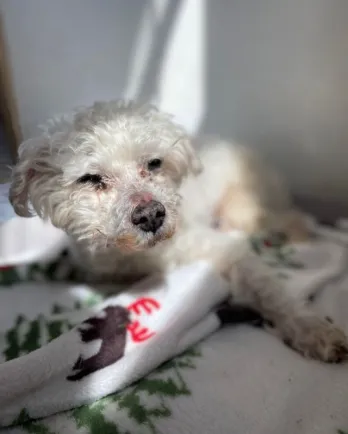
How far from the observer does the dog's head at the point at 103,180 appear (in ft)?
3.21

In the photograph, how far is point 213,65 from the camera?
1.45 m

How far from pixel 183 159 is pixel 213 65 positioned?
0.42 metres

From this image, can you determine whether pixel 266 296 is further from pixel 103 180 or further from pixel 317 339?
pixel 103 180

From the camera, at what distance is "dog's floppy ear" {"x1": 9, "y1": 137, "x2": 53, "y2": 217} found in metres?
1.06

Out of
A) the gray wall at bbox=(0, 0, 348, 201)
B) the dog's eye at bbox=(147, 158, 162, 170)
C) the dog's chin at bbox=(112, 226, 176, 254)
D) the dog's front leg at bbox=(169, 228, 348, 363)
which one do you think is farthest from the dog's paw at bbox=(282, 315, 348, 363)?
the gray wall at bbox=(0, 0, 348, 201)

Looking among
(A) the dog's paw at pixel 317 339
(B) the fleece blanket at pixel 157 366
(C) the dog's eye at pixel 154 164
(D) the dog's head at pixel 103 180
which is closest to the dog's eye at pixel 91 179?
(D) the dog's head at pixel 103 180

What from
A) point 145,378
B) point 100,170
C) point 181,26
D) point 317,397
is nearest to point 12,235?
point 100,170

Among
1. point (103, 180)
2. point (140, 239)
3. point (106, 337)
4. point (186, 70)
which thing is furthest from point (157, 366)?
point (186, 70)

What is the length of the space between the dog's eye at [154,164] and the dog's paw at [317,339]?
1.41 ft

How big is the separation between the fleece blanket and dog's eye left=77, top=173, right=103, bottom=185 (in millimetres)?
257

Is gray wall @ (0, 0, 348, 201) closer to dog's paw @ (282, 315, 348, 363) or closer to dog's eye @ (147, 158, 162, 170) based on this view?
dog's eye @ (147, 158, 162, 170)

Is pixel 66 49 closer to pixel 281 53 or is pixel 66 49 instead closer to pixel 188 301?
pixel 281 53

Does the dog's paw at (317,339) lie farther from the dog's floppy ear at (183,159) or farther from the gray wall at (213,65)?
the gray wall at (213,65)

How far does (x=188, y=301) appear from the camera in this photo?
1078mm
